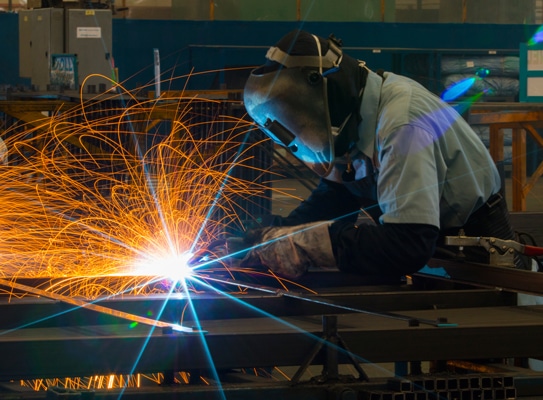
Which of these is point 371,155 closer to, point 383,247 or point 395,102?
point 395,102

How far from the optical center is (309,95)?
282 centimetres

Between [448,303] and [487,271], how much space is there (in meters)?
0.24

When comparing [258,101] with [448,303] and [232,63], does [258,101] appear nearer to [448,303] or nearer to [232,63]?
[448,303]

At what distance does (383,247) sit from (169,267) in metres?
0.91

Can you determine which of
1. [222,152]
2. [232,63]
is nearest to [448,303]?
[222,152]

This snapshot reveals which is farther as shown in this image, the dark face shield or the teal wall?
the teal wall

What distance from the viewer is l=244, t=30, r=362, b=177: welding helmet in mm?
2826

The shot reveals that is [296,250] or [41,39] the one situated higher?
[41,39]

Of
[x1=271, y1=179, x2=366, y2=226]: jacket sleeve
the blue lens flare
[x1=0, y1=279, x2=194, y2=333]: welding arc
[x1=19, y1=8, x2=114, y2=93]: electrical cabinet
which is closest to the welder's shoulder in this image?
[x1=271, y1=179, x2=366, y2=226]: jacket sleeve

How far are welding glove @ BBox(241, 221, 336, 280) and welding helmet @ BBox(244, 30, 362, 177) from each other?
272 millimetres

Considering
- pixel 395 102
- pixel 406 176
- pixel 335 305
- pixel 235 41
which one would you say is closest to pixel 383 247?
pixel 406 176

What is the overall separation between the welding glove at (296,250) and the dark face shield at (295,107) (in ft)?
0.90

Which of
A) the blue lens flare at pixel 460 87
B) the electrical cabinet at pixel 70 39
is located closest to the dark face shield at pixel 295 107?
the electrical cabinet at pixel 70 39

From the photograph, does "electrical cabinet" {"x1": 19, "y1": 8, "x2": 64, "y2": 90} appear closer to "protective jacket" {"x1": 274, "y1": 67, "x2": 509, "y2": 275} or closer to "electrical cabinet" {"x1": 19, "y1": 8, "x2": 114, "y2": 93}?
"electrical cabinet" {"x1": 19, "y1": 8, "x2": 114, "y2": 93}
